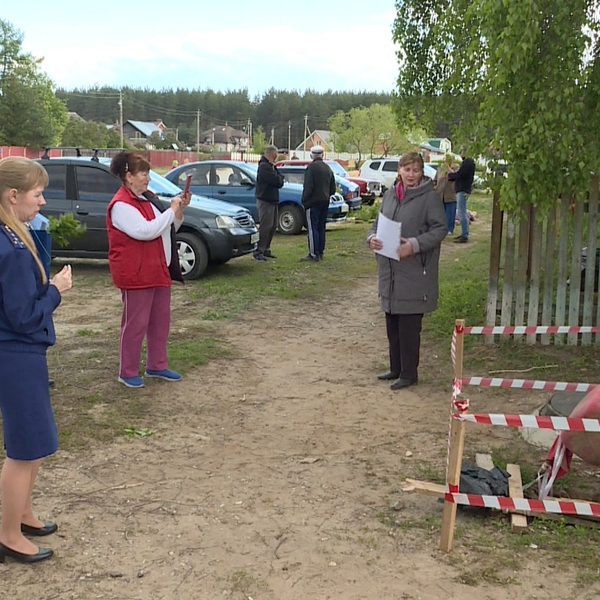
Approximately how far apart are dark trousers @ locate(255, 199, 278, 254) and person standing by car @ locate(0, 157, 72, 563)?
9.53 metres

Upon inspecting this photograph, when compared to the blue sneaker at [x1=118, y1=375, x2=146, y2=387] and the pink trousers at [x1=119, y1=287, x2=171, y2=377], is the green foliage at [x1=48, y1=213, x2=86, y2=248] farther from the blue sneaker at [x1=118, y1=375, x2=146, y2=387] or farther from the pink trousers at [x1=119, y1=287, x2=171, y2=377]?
the blue sneaker at [x1=118, y1=375, x2=146, y2=387]

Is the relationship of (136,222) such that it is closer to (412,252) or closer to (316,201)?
(412,252)

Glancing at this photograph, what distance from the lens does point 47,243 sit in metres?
4.69

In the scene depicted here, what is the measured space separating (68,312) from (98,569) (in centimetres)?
623

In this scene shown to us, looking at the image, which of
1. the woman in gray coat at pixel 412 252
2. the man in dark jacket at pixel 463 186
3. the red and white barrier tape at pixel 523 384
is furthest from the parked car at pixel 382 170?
the red and white barrier tape at pixel 523 384

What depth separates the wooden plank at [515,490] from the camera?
13.0 ft

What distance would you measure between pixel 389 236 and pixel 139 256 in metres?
2.01

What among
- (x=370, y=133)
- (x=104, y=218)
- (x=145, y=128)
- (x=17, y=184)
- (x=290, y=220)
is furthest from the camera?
(x=145, y=128)

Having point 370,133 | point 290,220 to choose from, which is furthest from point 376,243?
point 370,133

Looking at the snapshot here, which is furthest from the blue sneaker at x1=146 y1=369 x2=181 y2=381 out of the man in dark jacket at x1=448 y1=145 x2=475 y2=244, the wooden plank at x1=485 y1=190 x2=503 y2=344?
the man in dark jacket at x1=448 y1=145 x2=475 y2=244

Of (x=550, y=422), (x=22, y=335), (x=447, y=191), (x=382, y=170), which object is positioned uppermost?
(x=382, y=170)

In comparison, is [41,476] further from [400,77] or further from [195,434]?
[400,77]

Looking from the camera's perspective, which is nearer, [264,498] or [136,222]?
[264,498]

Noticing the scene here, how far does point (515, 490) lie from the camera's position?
4289 mm
